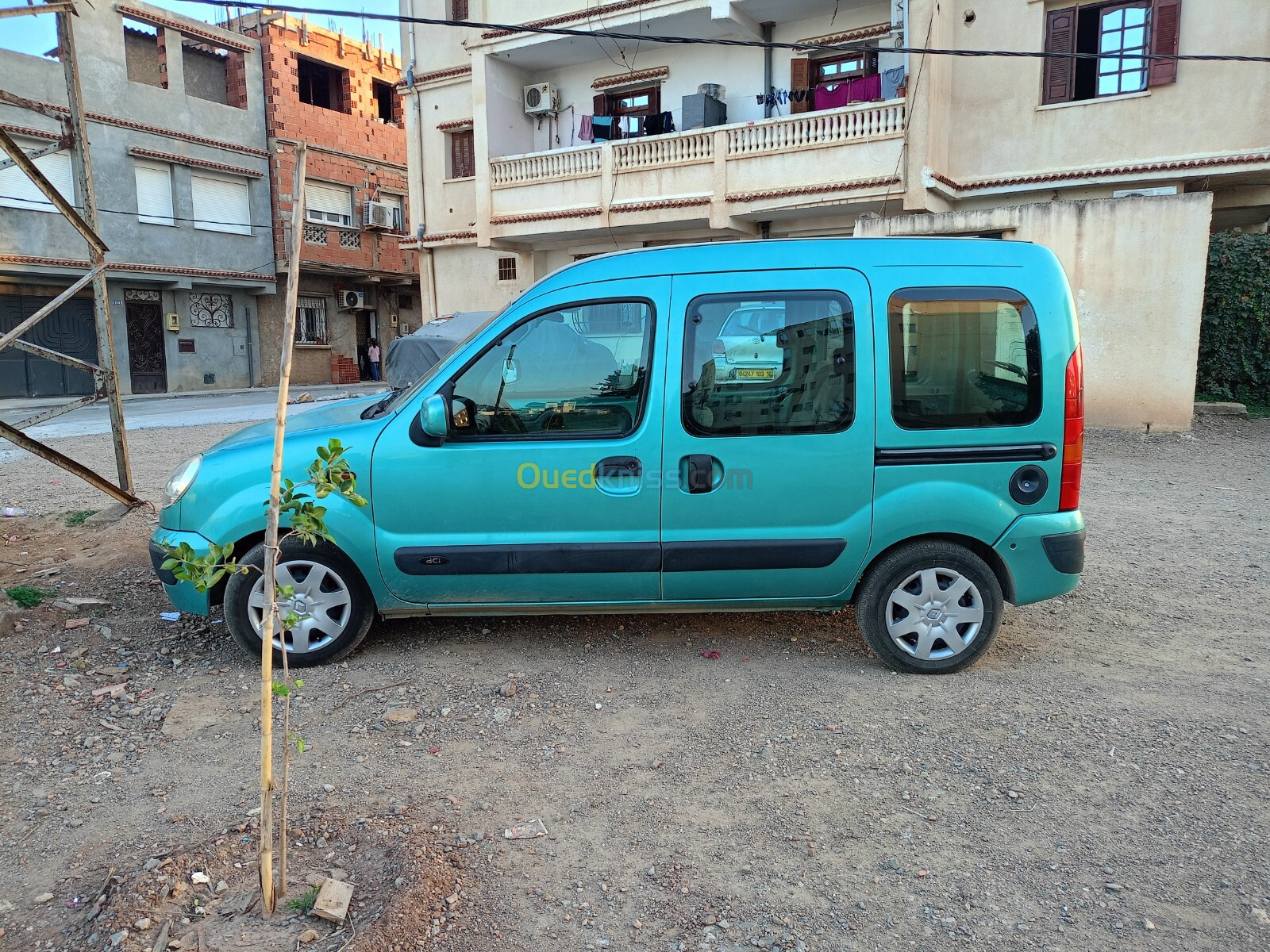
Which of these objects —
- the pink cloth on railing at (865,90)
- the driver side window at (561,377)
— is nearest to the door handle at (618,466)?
the driver side window at (561,377)

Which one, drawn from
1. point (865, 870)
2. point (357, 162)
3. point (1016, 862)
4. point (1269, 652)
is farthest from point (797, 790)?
point (357, 162)

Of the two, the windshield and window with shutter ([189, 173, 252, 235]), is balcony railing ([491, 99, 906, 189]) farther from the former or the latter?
window with shutter ([189, 173, 252, 235])

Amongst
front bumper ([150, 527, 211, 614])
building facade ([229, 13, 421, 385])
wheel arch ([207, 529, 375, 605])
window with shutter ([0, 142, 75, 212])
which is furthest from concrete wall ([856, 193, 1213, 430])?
building facade ([229, 13, 421, 385])

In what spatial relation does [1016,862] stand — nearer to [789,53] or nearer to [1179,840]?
[1179,840]

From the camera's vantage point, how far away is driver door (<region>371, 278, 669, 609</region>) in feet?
13.3

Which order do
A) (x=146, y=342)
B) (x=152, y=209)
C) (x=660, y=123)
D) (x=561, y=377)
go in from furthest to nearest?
(x=146, y=342), (x=152, y=209), (x=660, y=123), (x=561, y=377)

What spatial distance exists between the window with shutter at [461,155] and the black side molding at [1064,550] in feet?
62.2

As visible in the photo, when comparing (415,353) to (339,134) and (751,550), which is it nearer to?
(751,550)

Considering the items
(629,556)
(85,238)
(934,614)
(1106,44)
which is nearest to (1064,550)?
(934,614)

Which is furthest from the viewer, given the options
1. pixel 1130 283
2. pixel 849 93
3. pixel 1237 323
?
pixel 849 93

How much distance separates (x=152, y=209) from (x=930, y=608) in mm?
26209

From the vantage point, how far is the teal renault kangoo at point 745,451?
4047 mm

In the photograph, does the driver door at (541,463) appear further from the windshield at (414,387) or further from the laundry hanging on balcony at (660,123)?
the laundry hanging on balcony at (660,123)

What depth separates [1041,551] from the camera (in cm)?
409
